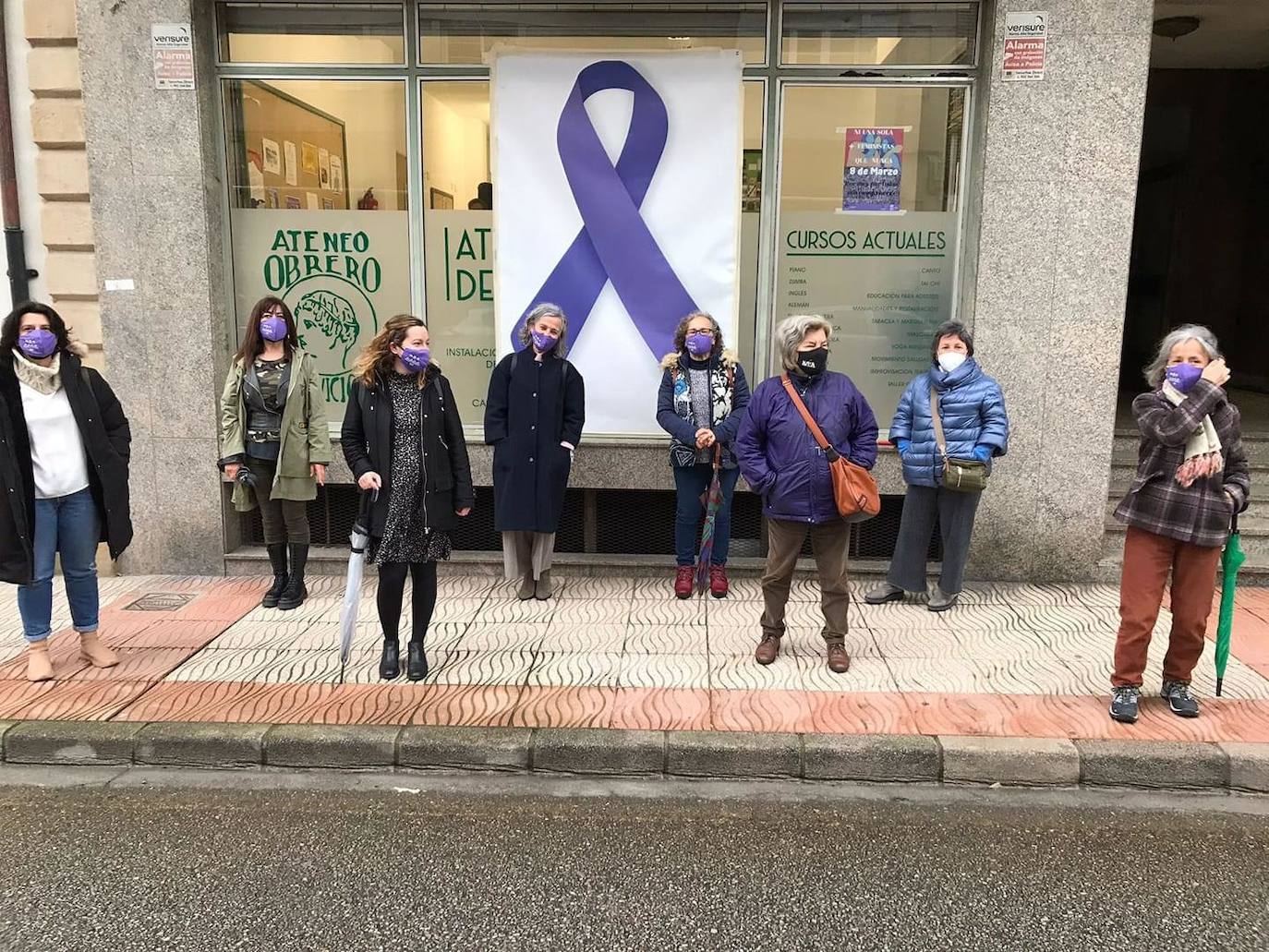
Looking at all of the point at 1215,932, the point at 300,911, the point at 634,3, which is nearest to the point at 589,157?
the point at 634,3

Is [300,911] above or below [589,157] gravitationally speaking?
below

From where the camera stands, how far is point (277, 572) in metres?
6.34

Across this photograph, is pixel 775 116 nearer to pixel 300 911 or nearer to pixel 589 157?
pixel 589 157

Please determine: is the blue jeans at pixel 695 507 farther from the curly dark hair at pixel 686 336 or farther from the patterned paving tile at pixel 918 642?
the patterned paving tile at pixel 918 642

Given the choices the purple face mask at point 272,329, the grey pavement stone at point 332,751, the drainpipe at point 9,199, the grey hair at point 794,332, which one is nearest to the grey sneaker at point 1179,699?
the grey hair at point 794,332

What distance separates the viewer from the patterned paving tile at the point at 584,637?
5.49 meters

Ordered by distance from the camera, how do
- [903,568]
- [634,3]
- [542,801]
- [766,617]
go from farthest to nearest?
[634,3] → [903,568] → [766,617] → [542,801]

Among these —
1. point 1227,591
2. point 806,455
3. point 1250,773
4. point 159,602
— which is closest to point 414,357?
point 806,455

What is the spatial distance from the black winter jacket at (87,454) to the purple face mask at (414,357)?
1.77m

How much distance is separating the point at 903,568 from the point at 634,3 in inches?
180

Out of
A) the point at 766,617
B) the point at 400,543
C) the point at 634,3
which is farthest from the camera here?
the point at 634,3

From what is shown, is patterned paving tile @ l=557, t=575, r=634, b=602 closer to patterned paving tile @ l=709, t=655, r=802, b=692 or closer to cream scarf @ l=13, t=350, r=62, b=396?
patterned paving tile @ l=709, t=655, r=802, b=692

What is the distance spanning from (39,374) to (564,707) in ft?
10.8

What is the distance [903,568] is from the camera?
6.35 meters
